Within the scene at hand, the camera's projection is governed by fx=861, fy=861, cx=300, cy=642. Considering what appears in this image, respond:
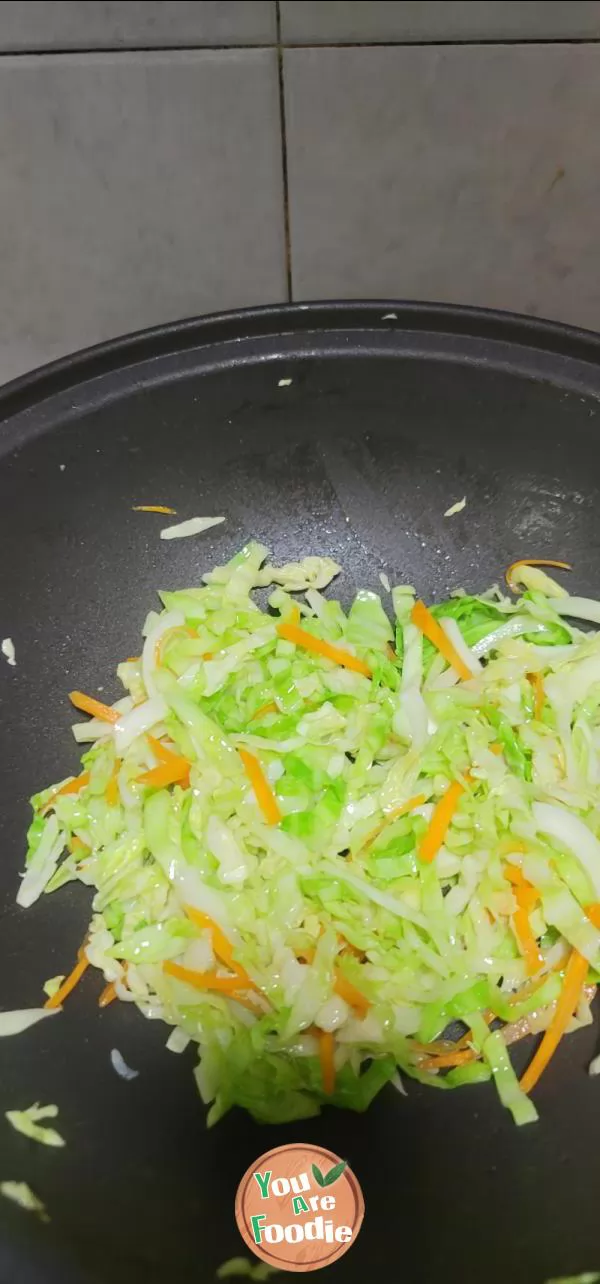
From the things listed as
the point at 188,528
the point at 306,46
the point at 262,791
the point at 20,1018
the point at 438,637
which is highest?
the point at 306,46

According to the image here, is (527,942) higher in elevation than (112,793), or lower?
lower

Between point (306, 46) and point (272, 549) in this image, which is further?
point (272, 549)

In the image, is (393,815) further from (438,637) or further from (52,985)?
(52,985)

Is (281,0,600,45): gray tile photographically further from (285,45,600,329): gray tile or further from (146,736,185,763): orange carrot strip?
(146,736,185,763): orange carrot strip

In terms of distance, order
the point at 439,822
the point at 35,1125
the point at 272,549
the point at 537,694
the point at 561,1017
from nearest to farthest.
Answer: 1. the point at 35,1125
2. the point at 561,1017
3. the point at 439,822
4. the point at 537,694
5. the point at 272,549

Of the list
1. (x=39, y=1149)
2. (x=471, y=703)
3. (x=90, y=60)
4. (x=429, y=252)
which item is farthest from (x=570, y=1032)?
(x=90, y=60)

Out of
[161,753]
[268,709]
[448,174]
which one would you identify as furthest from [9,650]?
[448,174]

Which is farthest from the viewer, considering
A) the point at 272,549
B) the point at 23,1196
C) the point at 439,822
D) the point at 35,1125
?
the point at 272,549

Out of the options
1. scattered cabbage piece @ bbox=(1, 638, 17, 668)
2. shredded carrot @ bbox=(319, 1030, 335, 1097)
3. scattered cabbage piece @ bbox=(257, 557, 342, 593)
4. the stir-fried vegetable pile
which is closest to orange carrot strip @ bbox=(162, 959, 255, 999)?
the stir-fried vegetable pile
